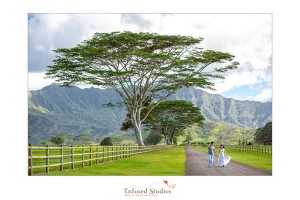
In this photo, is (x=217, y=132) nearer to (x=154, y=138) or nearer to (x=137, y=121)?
(x=154, y=138)

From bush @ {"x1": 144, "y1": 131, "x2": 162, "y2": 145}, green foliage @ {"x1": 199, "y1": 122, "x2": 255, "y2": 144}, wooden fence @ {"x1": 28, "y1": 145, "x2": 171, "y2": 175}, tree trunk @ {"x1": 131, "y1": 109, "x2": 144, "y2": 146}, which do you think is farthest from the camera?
green foliage @ {"x1": 199, "y1": 122, "x2": 255, "y2": 144}

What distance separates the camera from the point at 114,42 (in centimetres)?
3412

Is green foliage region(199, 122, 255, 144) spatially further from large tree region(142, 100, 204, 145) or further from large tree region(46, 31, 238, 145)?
large tree region(46, 31, 238, 145)

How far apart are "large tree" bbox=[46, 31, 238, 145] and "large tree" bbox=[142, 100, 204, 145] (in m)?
15.9

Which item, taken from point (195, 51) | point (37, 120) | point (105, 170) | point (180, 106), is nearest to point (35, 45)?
point (105, 170)

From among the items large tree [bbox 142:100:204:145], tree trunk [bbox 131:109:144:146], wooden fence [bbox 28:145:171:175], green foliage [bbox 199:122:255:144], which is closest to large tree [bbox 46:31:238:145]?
tree trunk [bbox 131:109:144:146]

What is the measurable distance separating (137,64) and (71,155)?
1721 cm

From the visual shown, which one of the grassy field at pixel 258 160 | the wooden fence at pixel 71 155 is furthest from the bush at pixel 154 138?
the grassy field at pixel 258 160

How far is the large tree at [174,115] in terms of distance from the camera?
193ft

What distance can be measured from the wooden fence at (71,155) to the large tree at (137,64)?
5.66m

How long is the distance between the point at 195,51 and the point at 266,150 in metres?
10.3

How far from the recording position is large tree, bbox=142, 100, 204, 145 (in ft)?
193

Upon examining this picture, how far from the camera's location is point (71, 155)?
784 inches

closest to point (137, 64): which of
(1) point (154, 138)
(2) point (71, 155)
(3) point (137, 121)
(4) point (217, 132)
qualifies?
(3) point (137, 121)
